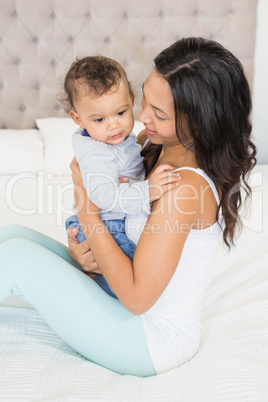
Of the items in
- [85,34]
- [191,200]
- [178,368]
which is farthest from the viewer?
[85,34]

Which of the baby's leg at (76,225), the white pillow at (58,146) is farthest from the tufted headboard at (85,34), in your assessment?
the baby's leg at (76,225)

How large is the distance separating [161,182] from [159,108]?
19 cm

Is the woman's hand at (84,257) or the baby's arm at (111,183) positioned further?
the woman's hand at (84,257)

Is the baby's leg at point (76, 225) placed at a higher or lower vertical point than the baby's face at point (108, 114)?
lower

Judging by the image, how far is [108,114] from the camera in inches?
47.8

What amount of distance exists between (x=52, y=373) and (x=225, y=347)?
469 mm

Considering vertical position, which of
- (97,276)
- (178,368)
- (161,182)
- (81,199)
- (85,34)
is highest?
(85,34)

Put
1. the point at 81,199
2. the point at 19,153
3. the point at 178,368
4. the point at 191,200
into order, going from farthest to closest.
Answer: the point at 19,153 → the point at 81,199 → the point at 178,368 → the point at 191,200

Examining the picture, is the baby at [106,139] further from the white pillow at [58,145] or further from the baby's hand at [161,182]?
the white pillow at [58,145]

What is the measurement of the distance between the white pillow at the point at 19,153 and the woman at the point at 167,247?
1419 mm

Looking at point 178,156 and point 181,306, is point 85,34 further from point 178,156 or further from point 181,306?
point 181,306

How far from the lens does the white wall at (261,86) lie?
2.88m

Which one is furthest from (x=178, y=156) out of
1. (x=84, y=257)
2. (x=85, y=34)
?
(x=85, y=34)

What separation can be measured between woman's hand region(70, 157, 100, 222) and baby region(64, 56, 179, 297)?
0.11 feet
